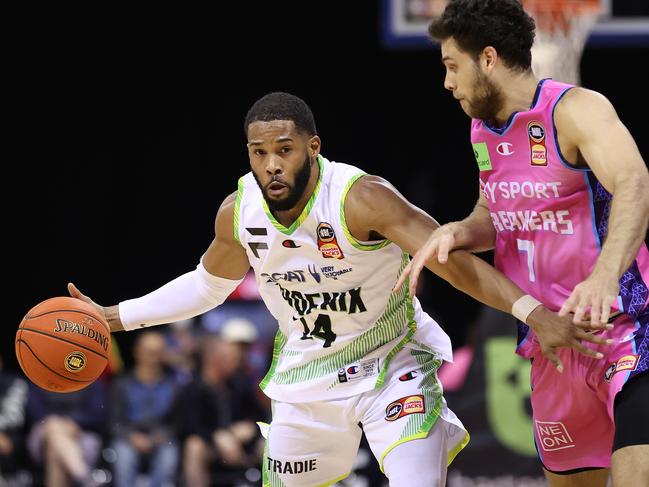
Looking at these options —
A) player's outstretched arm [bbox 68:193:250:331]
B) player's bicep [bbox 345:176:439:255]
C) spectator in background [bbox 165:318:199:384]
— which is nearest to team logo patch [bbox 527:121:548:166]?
player's bicep [bbox 345:176:439:255]

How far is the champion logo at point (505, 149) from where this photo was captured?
4.12m

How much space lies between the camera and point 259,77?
12.5 metres

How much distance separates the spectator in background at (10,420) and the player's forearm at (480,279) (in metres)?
6.02

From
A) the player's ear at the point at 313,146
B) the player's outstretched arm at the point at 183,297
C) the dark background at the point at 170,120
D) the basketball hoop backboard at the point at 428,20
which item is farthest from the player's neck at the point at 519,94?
the dark background at the point at 170,120

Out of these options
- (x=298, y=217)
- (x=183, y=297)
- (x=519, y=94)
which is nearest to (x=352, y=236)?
(x=298, y=217)

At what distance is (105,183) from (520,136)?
9165 millimetres

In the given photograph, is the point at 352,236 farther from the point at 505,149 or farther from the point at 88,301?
the point at 88,301

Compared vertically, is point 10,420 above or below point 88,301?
below

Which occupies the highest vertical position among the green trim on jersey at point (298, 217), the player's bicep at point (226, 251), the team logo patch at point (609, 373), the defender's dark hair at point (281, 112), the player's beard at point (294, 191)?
the defender's dark hair at point (281, 112)

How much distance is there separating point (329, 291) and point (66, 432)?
5.36 m

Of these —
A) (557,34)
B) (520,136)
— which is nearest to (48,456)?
(557,34)

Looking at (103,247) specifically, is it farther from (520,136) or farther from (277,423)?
(520,136)

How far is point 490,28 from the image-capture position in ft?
13.3

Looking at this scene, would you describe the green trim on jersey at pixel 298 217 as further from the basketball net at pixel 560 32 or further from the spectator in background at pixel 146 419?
the spectator in background at pixel 146 419
